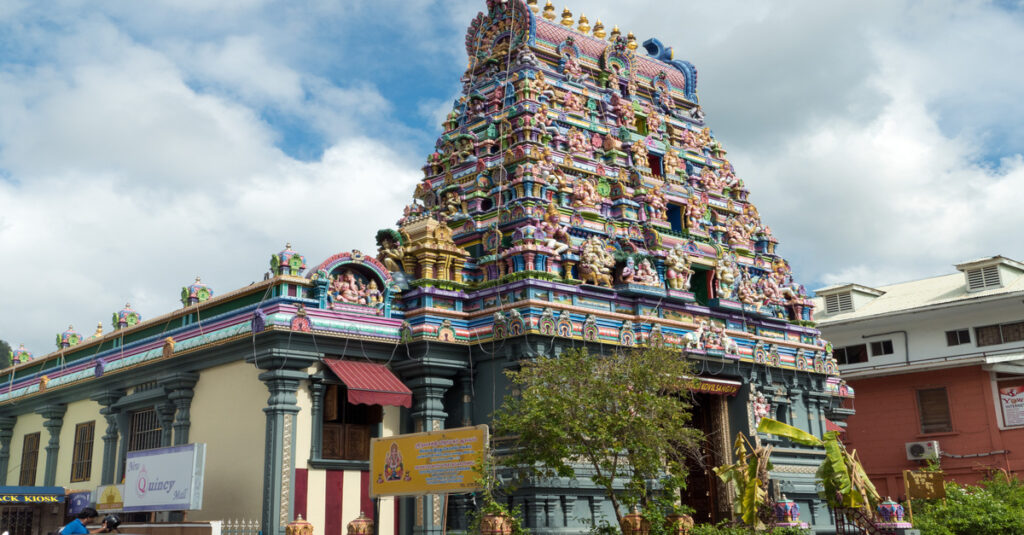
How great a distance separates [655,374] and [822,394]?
13.5 m

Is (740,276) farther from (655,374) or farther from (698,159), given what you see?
(655,374)

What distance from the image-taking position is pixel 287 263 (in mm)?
23281

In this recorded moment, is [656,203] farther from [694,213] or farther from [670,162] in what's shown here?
[670,162]

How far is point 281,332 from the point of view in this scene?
22.2 meters

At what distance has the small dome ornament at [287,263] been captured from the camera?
23.2 meters

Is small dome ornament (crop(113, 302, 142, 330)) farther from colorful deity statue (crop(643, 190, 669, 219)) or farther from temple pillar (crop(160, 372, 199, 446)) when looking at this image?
colorful deity statue (crop(643, 190, 669, 219))

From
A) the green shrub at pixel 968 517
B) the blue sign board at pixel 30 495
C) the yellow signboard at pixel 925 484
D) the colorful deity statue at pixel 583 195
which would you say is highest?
the colorful deity statue at pixel 583 195

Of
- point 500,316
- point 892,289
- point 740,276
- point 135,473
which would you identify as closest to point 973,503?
point 740,276

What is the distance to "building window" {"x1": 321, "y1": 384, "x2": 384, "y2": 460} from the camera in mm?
23719

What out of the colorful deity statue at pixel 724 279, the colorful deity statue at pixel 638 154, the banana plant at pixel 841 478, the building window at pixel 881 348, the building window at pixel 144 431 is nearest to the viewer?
the banana plant at pixel 841 478

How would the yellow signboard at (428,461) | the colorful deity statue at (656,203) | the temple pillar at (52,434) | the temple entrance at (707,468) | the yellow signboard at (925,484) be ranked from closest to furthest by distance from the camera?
the yellow signboard at (428,461) → the yellow signboard at (925,484) → the temple entrance at (707,468) → the colorful deity statue at (656,203) → the temple pillar at (52,434)

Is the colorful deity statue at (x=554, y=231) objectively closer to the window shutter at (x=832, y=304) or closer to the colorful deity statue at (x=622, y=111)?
the colorful deity statue at (x=622, y=111)

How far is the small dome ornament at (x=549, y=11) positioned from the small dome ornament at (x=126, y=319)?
15.8 m

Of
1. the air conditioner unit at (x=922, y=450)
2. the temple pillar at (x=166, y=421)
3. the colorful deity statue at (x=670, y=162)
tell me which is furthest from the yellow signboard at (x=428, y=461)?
the air conditioner unit at (x=922, y=450)
